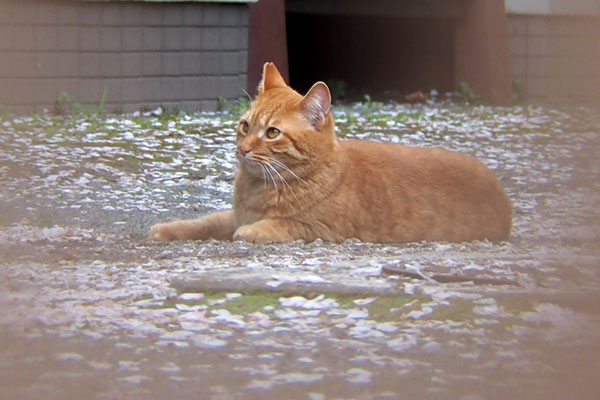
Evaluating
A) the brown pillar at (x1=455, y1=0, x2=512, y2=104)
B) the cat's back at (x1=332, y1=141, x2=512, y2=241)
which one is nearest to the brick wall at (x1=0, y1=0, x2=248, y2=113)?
the brown pillar at (x1=455, y1=0, x2=512, y2=104)

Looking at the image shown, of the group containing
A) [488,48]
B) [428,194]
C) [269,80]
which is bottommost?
[428,194]

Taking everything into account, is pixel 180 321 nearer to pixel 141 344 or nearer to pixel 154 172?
pixel 141 344

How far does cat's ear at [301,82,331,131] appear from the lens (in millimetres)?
3857

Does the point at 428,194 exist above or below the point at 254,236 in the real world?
above

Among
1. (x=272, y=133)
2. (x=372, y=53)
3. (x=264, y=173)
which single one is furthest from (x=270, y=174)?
(x=372, y=53)

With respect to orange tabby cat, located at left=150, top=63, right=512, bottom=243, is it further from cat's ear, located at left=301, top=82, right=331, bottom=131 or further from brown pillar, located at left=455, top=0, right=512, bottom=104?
brown pillar, located at left=455, top=0, right=512, bottom=104

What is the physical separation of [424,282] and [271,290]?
483 mm

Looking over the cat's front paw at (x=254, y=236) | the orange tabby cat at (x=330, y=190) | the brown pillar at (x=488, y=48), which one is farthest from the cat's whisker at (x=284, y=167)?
the brown pillar at (x=488, y=48)

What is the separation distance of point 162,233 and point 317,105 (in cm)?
83

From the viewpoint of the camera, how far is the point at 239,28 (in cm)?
798

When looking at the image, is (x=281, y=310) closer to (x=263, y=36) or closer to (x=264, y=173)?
(x=264, y=173)

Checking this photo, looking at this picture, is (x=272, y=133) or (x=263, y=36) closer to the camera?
(x=272, y=133)

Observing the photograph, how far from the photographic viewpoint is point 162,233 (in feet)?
→ 12.7

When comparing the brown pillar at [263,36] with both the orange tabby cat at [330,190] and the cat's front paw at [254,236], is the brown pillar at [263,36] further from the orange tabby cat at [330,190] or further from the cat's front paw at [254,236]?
the cat's front paw at [254,236]
